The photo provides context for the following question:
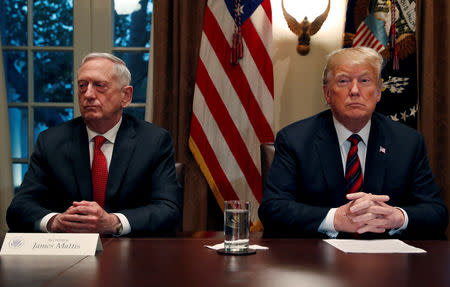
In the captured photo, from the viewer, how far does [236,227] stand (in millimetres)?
Answer: 1375

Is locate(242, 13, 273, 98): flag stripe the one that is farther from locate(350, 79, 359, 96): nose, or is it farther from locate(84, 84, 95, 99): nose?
locate(84, 84, 95, 99): nose

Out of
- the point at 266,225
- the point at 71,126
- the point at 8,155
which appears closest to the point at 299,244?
the point at 266,225

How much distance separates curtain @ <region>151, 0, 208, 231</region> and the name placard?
6.70ft

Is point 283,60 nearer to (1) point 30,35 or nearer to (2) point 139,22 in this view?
(2) point 139,22

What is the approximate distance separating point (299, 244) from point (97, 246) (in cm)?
62

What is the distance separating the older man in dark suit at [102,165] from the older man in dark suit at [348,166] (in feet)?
1.57

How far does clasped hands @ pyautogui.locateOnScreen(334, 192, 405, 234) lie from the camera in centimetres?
171

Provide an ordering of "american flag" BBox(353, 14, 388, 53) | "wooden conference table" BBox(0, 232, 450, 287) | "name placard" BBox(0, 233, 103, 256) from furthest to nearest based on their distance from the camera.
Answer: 1. "american flag" BBox(353, 14, 388, 53)
2. "name placard" BBox(0, 233, 103, 256)
3. "wooden conference table" BBox(0, 232, 450, 287)

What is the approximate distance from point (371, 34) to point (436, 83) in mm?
593

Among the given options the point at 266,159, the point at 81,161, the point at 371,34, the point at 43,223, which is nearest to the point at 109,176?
the point at 81,161

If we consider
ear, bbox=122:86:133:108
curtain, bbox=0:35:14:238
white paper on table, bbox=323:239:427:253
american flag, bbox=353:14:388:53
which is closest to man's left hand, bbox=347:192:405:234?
white paper on table, bbox=323:239:427:253

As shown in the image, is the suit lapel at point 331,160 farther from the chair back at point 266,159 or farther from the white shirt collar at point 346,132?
the chair back at point 266,159

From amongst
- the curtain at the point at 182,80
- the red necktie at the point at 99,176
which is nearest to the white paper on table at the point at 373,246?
the red necktie at the point at 99,176

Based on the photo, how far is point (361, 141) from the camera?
2.21 metres
